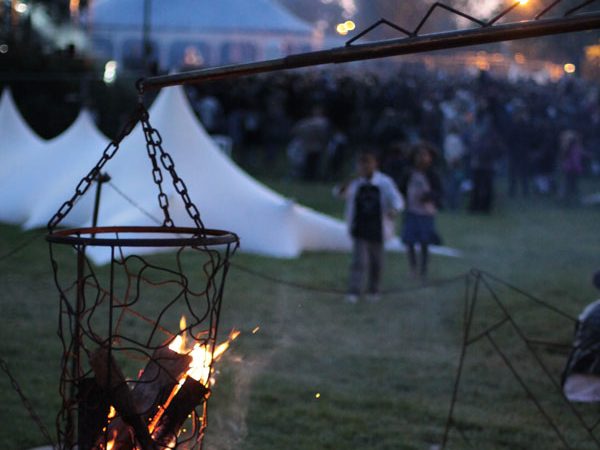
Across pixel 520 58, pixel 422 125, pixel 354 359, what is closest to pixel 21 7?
pixel 422 125

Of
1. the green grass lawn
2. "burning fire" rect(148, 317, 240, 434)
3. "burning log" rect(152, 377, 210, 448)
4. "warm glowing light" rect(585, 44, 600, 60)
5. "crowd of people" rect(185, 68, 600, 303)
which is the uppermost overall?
"warm glowing light" rect(585, 44, 600, 60)

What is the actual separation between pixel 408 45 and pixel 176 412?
54.5 inches

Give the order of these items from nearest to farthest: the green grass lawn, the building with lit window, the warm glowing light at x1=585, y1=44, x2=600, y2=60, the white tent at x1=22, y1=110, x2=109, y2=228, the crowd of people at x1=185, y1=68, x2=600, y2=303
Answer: the green grass lawn → the white tent at x1=22, y1=110, x2=109, y2=228 → the crowd of people at x1=185, y1=68, x2=600, y2=303 → the warm glowing light at x1=585, y1=44, x2=600, y2=60 → the building with lit window

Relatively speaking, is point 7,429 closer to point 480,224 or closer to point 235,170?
point 235,170

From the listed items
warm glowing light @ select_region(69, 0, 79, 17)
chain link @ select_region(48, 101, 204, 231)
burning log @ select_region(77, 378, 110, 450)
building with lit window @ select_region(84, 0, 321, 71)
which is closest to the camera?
chain link @ select_region(48, 101, 204, 231)

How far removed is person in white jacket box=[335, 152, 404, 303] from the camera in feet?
28.1

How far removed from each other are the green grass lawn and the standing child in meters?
0.46

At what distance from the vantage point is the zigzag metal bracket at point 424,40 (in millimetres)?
Result: 2443

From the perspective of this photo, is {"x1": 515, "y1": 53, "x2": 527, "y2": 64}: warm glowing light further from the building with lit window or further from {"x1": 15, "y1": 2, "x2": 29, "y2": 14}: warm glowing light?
{"x1": 15, "y1": 2, "x2": 29, "y2": 14}: warm glowing light

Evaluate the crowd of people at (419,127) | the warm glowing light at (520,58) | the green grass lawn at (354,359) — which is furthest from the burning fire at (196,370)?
the warm glowing light at (520,58)

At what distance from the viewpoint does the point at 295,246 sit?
10812 mm

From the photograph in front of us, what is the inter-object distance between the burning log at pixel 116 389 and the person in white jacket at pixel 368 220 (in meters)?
5.67

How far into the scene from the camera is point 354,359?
645 centimetres

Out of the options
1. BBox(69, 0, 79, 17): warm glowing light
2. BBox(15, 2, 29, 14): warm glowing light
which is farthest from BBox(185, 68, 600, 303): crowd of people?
BBox(69, 0, 79, 17): warm glowing light
